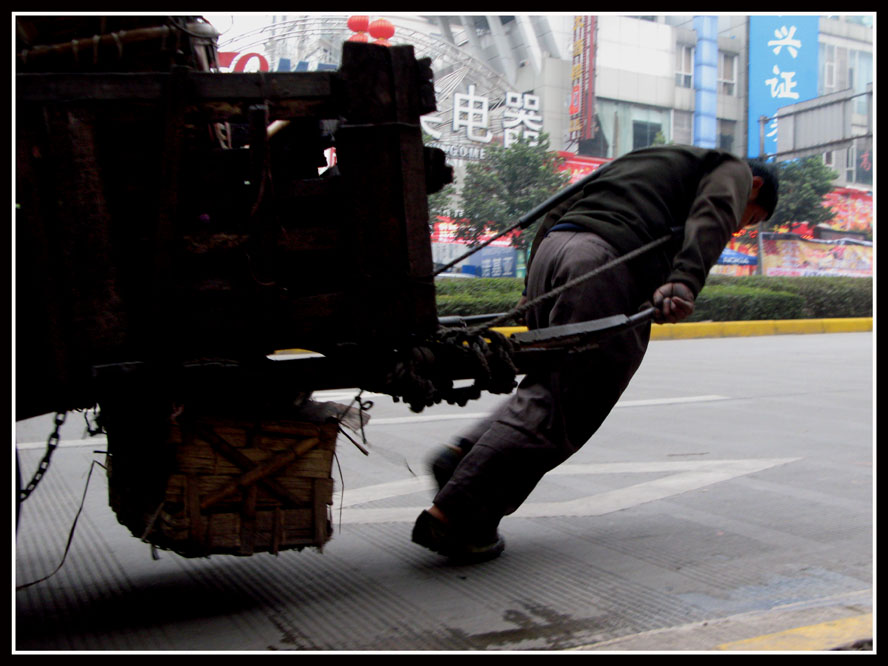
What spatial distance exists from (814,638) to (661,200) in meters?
1.45

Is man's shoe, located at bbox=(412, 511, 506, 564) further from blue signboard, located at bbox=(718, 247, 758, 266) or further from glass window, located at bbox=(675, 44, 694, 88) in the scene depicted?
glass window, located at bbox=(675, 44, 694, 88)

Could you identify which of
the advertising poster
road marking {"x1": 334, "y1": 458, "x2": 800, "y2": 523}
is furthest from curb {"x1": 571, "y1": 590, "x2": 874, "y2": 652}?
Answer: the advertising poster

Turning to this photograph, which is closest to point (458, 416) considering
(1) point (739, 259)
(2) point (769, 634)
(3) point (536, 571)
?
(3) point (536, 571)

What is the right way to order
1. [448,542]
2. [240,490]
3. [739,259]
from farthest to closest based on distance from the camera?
[739,259], [448,542], [240,490]

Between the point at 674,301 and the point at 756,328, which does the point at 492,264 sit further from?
the point at 674,301

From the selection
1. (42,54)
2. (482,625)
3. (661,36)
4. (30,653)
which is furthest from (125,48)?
(661,36)

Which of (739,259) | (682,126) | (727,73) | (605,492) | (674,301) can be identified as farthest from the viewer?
(727,73)

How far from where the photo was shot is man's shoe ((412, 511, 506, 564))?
3.01 m

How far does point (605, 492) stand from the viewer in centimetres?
416

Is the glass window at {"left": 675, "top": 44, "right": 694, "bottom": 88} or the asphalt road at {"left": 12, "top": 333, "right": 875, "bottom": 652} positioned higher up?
the glass window at {"left": 675, "top": 44, "right": 694, "bottom": 88}

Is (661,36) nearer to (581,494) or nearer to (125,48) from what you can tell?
(581,494)

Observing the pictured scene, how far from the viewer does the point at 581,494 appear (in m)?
4.13

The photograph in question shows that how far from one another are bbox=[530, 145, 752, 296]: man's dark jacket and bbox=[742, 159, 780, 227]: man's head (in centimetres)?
16

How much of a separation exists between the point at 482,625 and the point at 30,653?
1.15m
